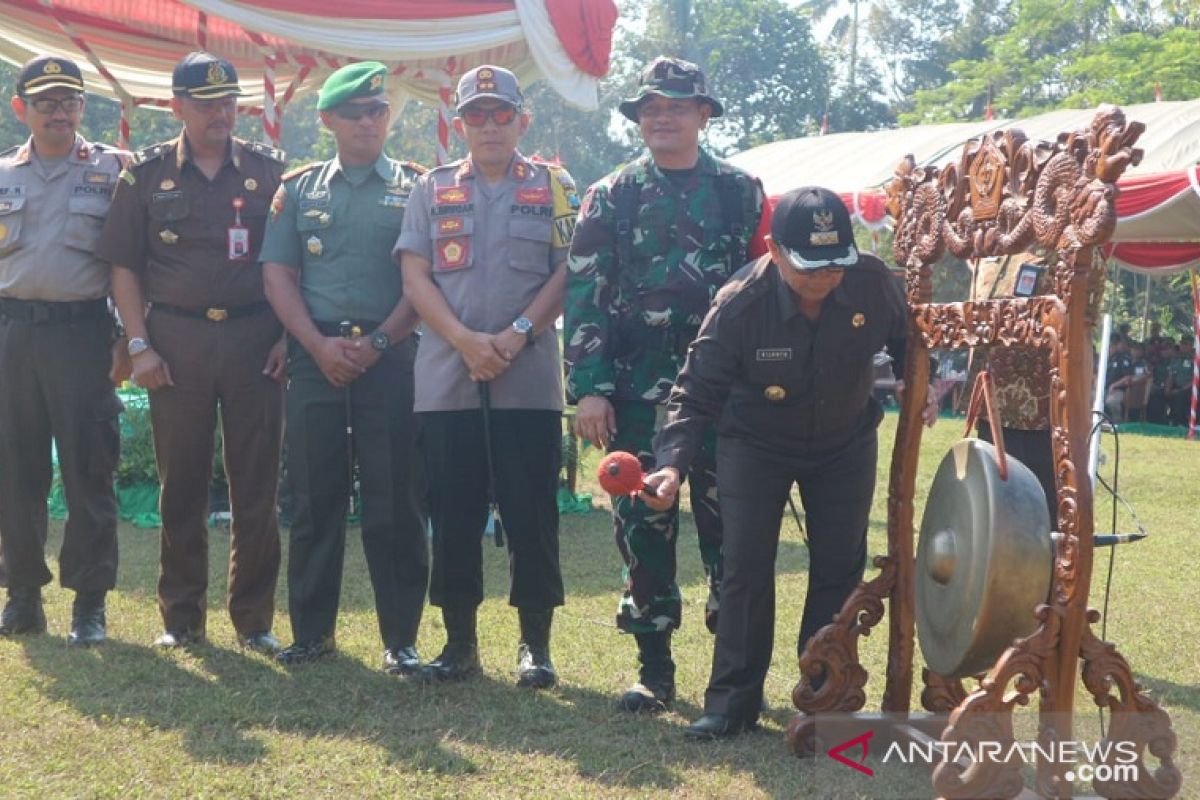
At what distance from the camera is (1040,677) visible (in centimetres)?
360

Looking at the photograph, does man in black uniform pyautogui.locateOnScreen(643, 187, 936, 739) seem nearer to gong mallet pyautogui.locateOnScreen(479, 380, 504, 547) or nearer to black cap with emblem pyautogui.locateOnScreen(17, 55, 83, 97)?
gong mallet pyautogui.locateOnScreen(479, 380, 504, 547)

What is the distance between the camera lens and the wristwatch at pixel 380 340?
206 inches

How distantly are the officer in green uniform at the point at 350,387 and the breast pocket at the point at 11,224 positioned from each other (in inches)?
40.6

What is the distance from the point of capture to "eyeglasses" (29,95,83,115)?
223 inches

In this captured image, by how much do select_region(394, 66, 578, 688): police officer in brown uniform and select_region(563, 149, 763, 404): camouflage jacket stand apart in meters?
0.24

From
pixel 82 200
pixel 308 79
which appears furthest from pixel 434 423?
pixel 308 79

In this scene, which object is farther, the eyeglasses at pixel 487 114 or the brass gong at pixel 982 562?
the eyeglasses at pixel 487 114

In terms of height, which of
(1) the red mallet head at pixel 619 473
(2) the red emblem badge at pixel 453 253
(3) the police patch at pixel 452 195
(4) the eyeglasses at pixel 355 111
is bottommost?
(1) the red mallet head at pixel 619 473

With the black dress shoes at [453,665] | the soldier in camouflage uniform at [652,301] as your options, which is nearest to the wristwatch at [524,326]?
the soldier in camouflage uniform at [652,301]

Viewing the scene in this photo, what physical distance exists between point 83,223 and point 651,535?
2.53 meters

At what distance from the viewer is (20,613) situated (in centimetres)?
584

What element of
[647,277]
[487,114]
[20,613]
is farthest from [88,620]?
[647,277]

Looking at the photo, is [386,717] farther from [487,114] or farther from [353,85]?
[353,85]

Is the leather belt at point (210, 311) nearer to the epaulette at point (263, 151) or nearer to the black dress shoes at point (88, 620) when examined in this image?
the epaulette at point (263, 151)
